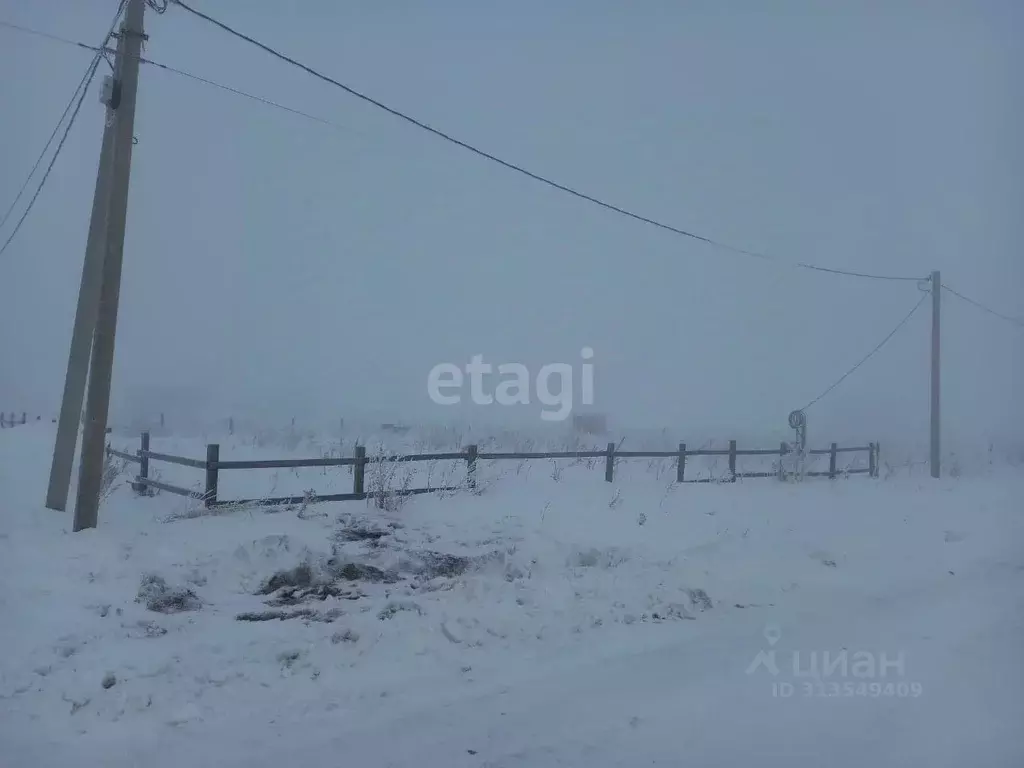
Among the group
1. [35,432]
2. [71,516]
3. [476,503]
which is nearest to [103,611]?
[71,516]

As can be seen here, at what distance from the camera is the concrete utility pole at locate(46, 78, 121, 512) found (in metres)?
9.02

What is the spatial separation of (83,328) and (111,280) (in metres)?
1.26

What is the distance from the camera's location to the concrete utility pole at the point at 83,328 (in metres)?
9.02

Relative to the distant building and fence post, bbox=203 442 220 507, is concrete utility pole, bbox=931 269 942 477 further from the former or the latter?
fence post, bbox=203 442 220 507

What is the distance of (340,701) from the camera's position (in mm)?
4988

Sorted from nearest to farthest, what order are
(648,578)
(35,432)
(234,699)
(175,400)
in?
1. (234,699)
2. (648,578)
3. (35,432)
4. (175,400)

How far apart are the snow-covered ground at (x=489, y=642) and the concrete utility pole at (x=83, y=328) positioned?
69cm

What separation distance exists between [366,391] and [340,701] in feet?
204

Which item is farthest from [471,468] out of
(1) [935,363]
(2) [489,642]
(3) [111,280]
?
(1) [935,363]

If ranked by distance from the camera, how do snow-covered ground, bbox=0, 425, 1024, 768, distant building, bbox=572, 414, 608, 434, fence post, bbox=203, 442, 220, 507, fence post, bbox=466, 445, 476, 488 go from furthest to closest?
1. distant building, bbox=572, 414, 608, 434
2. fence post, bbox=466, 445, 476, 488
3. fence post, bbox=203, 442, 220, 507
4. snow-covered ground, bbox=0, 425, 1024, 768

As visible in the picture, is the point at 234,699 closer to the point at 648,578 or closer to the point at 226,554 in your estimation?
the point at 226,554

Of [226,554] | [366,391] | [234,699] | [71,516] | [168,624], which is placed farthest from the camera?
[366,391]

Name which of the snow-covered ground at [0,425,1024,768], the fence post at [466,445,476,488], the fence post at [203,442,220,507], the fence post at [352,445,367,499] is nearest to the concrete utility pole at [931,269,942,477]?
the snow-covered ground at [0,425,1024,768]

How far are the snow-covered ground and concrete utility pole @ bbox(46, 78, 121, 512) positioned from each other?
2.26ft
